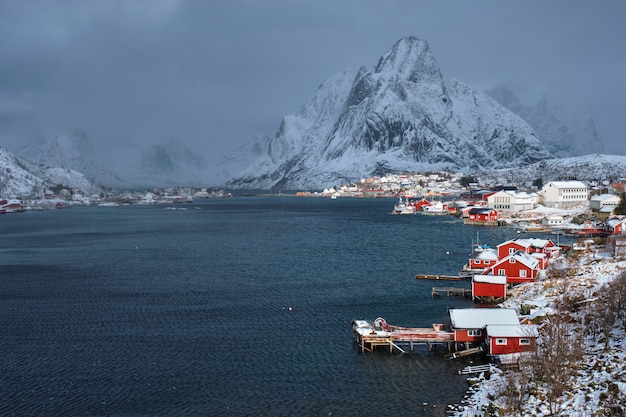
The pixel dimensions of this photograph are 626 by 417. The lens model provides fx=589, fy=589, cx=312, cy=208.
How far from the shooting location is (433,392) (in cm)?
2147

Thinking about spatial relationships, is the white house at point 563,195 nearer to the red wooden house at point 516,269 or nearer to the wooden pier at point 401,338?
the red wooden house at point 516,269

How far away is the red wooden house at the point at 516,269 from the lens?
3706 centimetres

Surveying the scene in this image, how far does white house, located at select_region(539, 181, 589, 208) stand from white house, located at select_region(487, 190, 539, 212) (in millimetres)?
1924

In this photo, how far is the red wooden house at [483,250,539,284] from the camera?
3706 centimetres

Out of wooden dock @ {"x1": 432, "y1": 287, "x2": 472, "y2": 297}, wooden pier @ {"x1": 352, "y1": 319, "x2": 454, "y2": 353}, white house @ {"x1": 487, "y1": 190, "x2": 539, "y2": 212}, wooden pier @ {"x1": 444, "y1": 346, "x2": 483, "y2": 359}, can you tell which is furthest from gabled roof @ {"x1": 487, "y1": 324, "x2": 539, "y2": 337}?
white house @ {"x1": 487, "y1": 190, "x2": 539, "y2": 212}

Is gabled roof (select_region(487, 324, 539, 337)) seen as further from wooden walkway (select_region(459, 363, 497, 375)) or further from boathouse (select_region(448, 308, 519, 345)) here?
wooden walkway (select_region(459, 363, 497, 375))

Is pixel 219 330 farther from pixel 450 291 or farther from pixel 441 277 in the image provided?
pixel 441 277

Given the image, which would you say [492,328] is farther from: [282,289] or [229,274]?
[229,274]

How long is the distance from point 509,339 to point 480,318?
7.32 feet

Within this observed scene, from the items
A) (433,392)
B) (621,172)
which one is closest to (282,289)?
(433,392)

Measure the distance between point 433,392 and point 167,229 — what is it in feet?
231

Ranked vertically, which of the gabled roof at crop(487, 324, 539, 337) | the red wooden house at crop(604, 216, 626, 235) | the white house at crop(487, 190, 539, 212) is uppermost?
the white house at crop(487, 190, 539, 212)

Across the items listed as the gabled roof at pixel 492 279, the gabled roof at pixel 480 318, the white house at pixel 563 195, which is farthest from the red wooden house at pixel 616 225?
the white house at pixel 563 195

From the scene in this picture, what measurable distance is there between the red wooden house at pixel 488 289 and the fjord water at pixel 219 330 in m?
0.77
